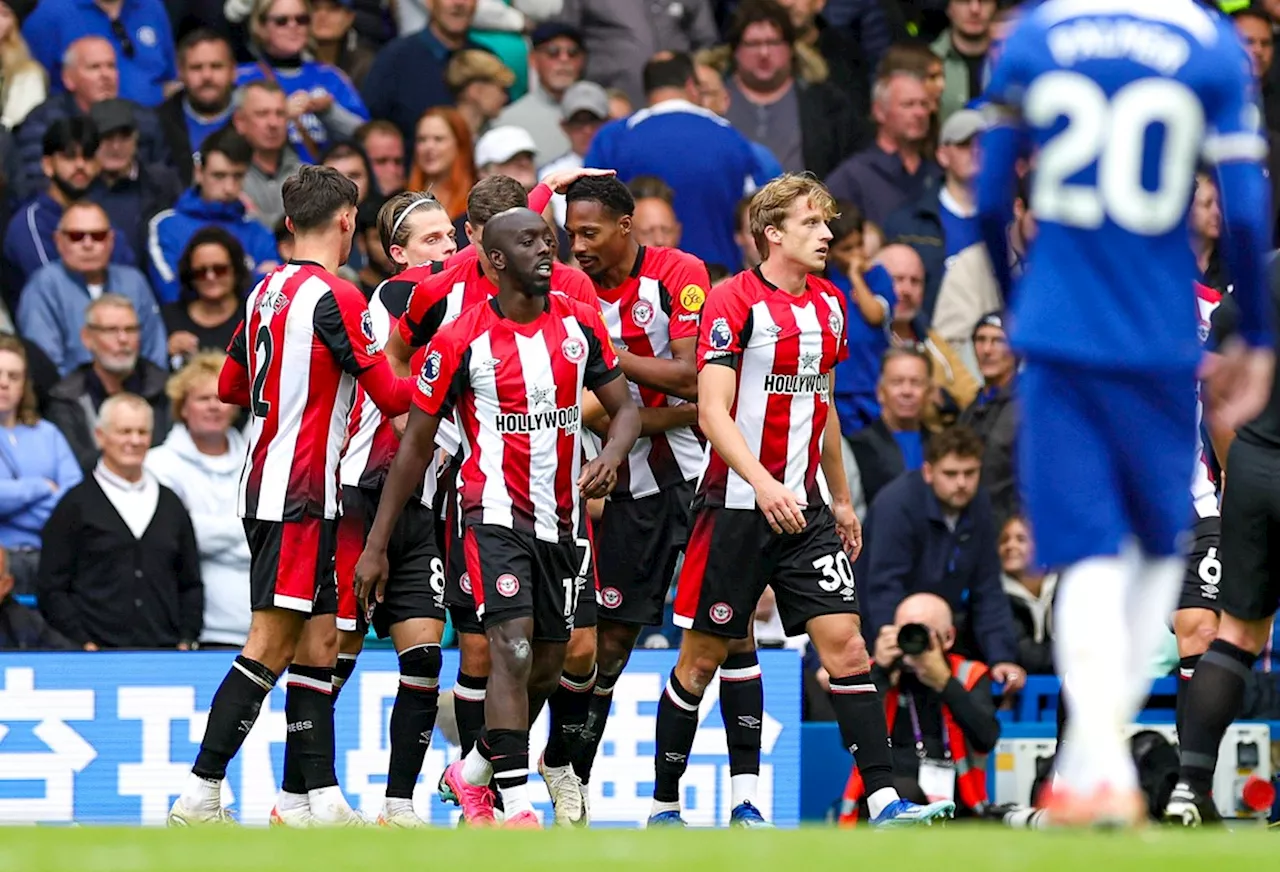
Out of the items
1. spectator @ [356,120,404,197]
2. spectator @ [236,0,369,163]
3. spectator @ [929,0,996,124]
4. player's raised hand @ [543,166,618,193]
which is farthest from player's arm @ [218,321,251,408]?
spectator @ [929,0,996,124]

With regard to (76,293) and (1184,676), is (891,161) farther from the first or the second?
(1184,676)

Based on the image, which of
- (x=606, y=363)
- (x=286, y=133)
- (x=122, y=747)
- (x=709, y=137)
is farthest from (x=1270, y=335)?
(x=286, y=133)

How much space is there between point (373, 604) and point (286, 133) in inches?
239

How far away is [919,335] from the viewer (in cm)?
1499

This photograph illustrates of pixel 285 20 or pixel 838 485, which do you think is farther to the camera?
pixel 285 20

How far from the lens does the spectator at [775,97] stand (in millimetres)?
15812

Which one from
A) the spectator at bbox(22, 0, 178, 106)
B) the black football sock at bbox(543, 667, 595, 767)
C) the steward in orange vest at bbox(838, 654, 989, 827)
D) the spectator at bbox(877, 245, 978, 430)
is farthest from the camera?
the spectator at bbox(22, 0, 178, 106)

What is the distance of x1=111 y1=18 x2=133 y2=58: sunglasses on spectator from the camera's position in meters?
15.6

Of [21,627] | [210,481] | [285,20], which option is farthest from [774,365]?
[285,20]

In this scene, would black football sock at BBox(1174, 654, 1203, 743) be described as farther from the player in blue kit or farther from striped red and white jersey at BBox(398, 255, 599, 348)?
the player in blue kit

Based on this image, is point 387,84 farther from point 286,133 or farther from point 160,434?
point 160,434

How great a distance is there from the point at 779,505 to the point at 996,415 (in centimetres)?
503

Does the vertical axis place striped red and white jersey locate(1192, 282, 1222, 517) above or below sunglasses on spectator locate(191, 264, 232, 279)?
below

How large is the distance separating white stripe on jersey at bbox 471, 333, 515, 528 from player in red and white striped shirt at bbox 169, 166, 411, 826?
0.58 meters
